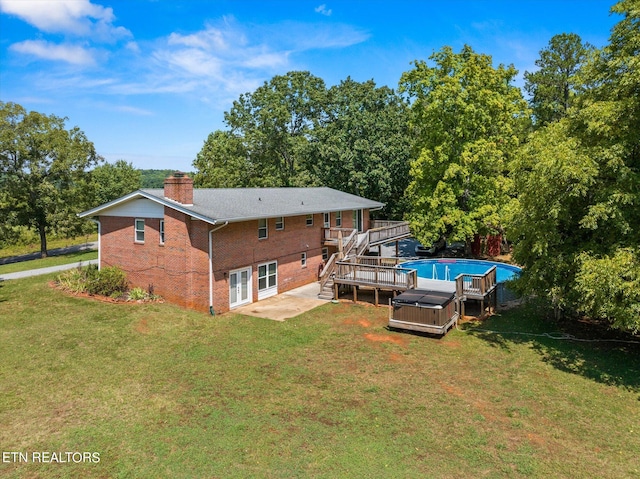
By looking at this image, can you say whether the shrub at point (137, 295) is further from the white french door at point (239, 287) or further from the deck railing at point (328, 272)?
the deck railing at point (328, 272)

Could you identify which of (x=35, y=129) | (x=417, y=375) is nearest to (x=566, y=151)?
(x=417, y=375)

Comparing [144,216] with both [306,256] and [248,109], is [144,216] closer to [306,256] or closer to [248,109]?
[306,256]

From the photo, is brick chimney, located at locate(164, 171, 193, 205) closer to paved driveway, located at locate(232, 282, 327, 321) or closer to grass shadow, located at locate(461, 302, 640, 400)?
paved driveway, located at locate(232, 282, 327, 321)

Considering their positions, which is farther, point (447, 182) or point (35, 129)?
point (35, 129)

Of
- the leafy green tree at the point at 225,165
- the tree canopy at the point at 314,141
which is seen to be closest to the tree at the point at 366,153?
the tree canopy at the point at 314,141

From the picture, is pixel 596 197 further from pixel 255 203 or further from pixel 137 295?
pixel 137 295
